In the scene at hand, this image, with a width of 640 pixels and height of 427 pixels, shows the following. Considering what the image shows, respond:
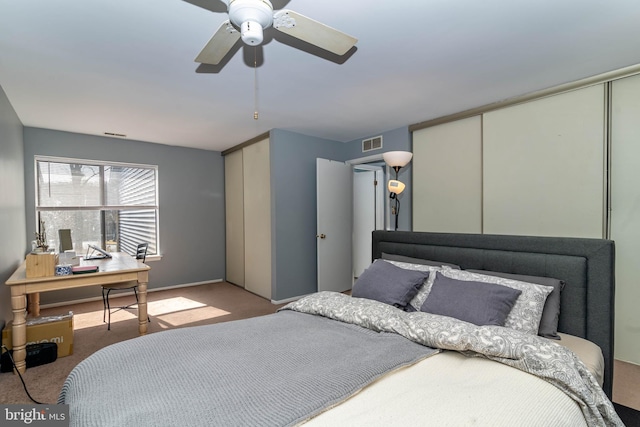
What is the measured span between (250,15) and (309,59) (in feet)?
3.57

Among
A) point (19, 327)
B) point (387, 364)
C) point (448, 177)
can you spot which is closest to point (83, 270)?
point (19, 327)

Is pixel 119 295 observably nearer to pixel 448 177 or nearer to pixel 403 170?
pixel 403 170

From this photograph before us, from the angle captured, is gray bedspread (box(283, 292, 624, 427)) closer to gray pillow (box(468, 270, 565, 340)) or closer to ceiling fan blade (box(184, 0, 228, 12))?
gray pillow (box(468, 270, 565, 340))

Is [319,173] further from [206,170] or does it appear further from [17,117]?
[17,117]

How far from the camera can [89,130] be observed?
4.31 m

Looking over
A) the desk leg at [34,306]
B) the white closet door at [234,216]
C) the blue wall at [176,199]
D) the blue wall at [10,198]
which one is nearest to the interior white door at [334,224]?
the white closet door at [234,216]

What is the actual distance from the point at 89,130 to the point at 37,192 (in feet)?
3.50

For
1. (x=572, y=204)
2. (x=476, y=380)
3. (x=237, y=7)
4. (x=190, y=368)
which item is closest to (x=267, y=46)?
(x=237, y=7)

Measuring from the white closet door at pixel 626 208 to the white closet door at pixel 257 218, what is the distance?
11.9 feet

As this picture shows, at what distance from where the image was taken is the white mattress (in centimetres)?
107

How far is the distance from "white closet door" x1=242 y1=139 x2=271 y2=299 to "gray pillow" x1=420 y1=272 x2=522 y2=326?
Result: 2.75 meters

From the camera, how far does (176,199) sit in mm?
5324

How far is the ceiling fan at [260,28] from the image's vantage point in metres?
1.32

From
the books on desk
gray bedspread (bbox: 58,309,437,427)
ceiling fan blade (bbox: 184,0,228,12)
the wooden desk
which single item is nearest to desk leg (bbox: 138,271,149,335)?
the wooden desk
